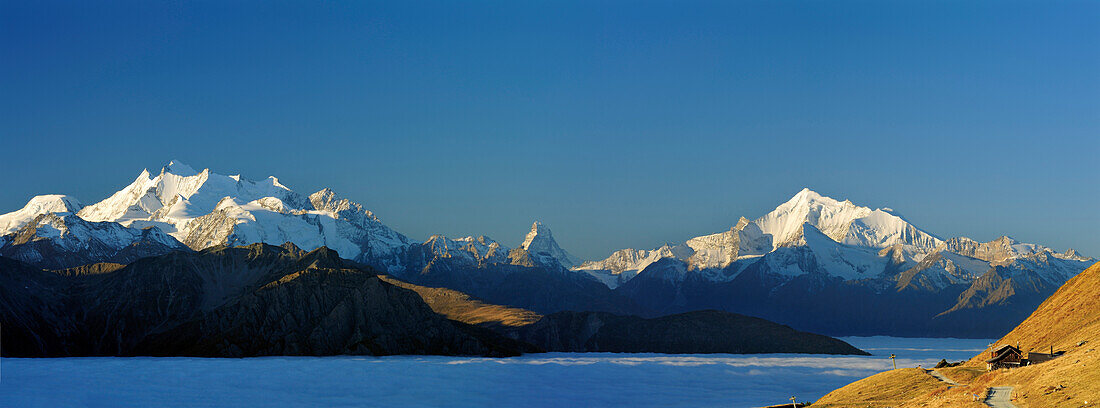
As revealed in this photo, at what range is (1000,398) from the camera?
4508 inches

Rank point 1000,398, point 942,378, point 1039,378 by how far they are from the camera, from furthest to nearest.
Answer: point 942,378 < point 1039,378 < point 1000,398

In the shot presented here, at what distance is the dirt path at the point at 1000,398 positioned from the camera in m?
109

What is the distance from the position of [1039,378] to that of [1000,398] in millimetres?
8791

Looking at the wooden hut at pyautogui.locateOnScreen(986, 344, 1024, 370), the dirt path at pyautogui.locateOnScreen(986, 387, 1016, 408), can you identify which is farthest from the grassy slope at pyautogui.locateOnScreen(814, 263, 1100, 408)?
the wooden hut at pyautogui.locateOnScreen(986, 344, 1024, 370)

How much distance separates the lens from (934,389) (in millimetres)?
141125

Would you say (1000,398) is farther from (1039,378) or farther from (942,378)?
(942,378)

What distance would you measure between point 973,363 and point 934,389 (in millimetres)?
46465

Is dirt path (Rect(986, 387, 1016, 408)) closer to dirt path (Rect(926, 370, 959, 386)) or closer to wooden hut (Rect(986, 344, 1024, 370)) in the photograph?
dirt path (Rect(926, 370, 959, 386))

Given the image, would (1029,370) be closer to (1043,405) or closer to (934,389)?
(934,389)

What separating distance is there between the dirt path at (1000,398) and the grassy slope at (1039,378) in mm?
1036

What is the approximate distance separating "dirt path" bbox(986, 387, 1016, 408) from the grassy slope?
3.40ft

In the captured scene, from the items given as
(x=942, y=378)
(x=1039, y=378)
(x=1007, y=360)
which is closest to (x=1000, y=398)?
(x=1039, y=378)

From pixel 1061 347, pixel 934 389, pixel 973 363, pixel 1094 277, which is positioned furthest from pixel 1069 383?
pixel 1094 277

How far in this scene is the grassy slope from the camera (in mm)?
107000
